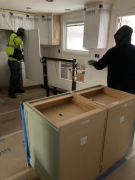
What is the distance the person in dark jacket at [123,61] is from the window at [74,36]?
2071mm

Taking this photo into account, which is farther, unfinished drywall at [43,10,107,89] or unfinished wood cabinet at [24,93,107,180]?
unfinished drywall at [43,10,107,89]

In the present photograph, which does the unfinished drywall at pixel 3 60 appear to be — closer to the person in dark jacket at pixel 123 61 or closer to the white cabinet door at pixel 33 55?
the white cabinet door at pixel 33 55

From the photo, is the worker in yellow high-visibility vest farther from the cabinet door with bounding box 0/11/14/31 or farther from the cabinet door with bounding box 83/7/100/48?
the cabinet door with bounding box 83/7/100/48

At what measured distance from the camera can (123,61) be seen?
5.55 feet

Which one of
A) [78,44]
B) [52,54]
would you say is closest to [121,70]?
[78,44]

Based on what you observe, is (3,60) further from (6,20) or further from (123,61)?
(123,61)

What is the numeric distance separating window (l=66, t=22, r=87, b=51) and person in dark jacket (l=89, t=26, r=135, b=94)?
6.79 ft

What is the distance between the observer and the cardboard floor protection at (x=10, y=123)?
89.0 inches

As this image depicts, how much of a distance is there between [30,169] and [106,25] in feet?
8.78

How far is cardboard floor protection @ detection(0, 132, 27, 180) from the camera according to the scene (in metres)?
1.59

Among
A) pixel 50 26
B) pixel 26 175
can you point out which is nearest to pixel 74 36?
pixel 50 26

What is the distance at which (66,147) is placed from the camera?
103cm

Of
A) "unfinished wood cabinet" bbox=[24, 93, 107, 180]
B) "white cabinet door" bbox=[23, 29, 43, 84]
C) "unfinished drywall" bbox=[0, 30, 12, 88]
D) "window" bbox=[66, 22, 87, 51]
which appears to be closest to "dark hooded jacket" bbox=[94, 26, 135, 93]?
"unfinished wood cabinet" bbox=[24, 93, 107, 180]

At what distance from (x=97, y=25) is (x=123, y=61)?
1271mm
